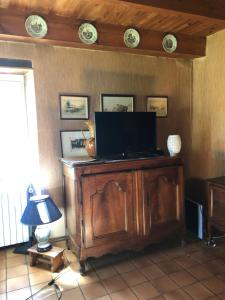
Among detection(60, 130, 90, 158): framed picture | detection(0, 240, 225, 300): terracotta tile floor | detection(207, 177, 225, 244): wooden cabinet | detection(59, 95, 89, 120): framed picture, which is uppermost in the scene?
detection(59, 95, 89, 120): framed picture

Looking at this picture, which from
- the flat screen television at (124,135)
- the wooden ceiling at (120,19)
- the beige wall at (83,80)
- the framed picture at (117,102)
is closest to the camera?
the wooden ceiling at (120,19)

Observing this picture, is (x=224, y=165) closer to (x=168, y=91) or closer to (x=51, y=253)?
(x=168, y=91)

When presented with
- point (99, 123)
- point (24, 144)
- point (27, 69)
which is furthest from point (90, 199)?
point (27, 69)

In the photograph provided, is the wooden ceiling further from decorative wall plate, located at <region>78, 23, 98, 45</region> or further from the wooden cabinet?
the wooden cabinet

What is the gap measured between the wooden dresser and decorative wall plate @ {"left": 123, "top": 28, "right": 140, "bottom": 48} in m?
1.29

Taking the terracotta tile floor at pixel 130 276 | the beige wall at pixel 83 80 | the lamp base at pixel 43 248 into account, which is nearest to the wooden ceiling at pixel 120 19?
the beige wall at pixel 83 80

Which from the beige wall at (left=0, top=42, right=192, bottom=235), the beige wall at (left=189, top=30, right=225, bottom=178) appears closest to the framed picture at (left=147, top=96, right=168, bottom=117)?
the beige wall at (left=0, top=42, right=192, bottom=235)

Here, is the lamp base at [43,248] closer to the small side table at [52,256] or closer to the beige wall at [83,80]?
the small side table at [52,256]

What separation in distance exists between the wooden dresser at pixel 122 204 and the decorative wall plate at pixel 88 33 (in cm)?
127

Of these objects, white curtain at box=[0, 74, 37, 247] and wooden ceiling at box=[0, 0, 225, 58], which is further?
white curtain at box=[0, 74, 37, 247]

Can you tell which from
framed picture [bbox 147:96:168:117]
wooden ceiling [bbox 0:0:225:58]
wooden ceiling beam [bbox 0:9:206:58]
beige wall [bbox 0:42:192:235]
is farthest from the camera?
framed picture [bbox 147:96:168:117]

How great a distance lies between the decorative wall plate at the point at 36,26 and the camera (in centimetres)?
232

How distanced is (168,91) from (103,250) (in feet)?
6.88

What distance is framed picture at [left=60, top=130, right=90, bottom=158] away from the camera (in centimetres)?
277
